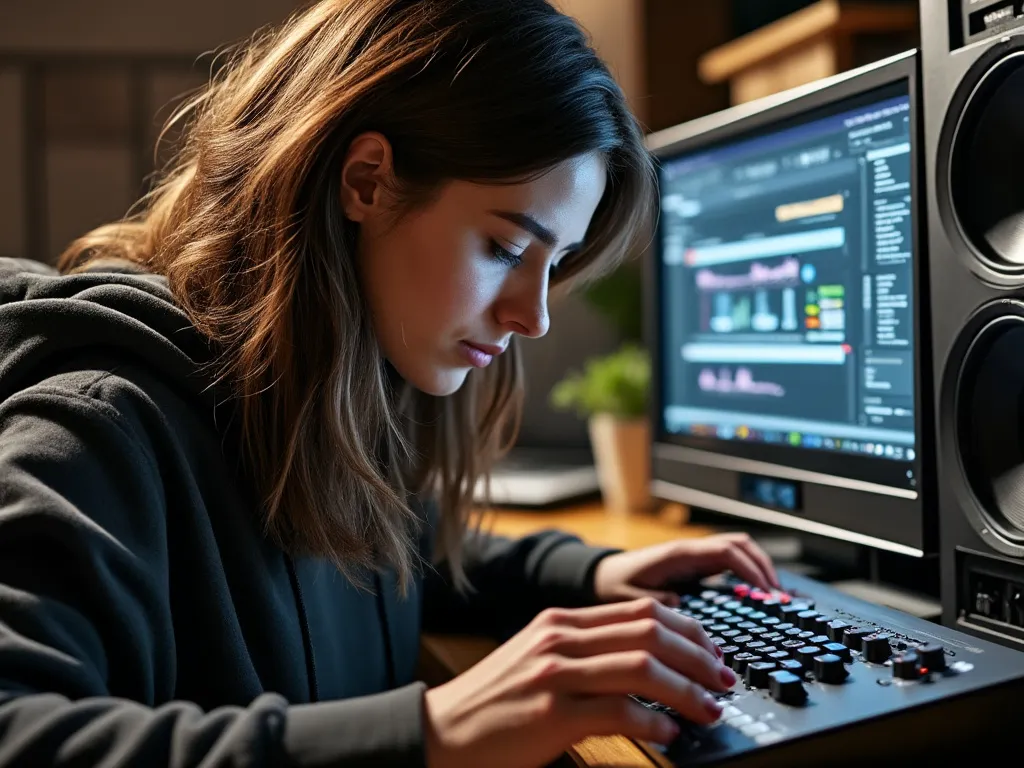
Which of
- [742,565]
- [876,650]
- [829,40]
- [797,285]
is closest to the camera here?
[876,650]

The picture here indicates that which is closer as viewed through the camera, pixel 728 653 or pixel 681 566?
pixel 728 653

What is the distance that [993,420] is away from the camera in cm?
72

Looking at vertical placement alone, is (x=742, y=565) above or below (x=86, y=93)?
below

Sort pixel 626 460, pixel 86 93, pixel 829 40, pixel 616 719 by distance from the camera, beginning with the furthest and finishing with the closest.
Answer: pixel 86 93 < pixel 626 460 < pixel 829 40 < pixel 616 719

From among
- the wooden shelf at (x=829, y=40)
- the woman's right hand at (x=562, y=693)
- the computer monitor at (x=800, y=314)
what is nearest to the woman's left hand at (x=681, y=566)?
the computer monitor at (x=800, y=314)

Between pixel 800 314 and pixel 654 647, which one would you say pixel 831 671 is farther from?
pixel 800 314

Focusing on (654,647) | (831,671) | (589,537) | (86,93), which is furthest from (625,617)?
(86,93)

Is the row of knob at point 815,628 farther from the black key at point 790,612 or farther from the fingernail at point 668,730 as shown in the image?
the fingernail at point 668,730

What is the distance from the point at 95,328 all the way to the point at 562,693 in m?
0.38

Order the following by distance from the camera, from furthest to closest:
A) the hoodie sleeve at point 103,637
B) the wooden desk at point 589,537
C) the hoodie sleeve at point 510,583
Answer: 1. the hoodie sleeve at point 510,583
2. the wooden desk at point 589,537
3. the hoodie sleeve at point 103,637

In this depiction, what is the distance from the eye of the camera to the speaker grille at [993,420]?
27.8 inches

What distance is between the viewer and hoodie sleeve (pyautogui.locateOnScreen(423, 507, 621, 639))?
3.02 ft

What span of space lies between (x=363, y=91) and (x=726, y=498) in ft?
2.03

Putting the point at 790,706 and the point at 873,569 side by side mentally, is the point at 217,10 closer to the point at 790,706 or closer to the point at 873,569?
the point at 873,569
